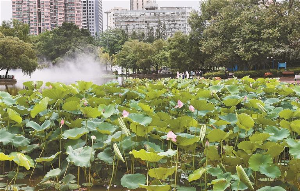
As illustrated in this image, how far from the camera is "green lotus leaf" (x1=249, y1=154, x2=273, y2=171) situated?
208 cm

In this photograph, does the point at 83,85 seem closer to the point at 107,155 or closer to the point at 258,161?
the point at 107,155

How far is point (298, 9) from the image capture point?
27.1 m

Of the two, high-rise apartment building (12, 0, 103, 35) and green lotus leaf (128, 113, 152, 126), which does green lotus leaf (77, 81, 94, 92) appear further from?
high-rise apartment building (12, 0, 103, 35)

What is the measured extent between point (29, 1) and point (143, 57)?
4965cm

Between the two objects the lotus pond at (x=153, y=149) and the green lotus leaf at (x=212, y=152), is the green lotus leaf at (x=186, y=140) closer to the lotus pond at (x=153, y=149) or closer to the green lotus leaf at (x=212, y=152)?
the lotus pond at (x=153, y=149)

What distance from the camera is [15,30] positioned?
38750 mm

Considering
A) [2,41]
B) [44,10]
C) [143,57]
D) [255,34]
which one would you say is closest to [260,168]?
[255,34]

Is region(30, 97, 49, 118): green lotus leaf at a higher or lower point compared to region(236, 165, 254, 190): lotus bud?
higher

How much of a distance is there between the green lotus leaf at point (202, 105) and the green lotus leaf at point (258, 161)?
906mm

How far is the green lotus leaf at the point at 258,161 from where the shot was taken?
2.08 metres

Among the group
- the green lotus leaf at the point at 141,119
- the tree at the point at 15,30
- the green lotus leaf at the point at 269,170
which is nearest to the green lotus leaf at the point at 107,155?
the green lotus leaf at the point at 141,119

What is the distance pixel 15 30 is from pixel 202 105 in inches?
1552

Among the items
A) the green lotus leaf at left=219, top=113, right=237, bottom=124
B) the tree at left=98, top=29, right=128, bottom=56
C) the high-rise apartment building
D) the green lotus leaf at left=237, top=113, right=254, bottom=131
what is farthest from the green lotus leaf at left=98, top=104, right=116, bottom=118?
the high-rise apartment building

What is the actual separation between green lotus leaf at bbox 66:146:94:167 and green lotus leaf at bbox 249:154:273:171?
3.17 ft
